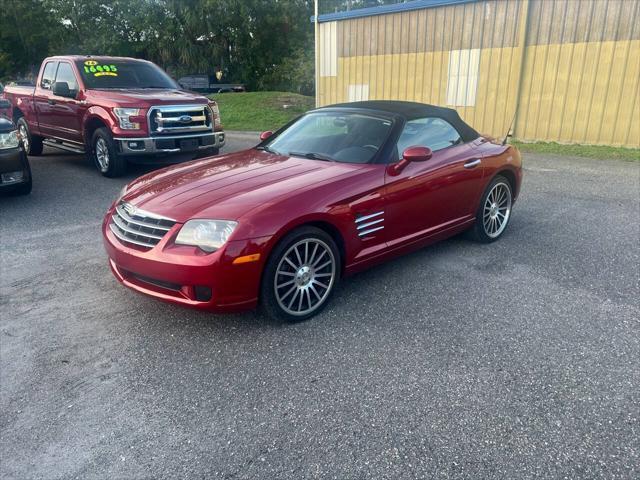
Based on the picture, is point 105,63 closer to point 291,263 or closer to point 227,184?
point 227,184

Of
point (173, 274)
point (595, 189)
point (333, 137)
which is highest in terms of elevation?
point (333, 137)

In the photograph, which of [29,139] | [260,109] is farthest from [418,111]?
[260,109]

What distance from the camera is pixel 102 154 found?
8352mm

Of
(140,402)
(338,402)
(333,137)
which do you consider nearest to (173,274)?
(140,402)

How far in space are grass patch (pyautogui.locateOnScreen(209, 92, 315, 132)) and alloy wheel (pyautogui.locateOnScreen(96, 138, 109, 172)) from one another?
24.1 feet

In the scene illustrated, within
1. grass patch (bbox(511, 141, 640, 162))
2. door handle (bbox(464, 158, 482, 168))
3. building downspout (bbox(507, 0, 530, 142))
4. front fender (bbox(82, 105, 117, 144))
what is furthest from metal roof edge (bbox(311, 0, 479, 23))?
door handle (bbox(464, 158, 482, 168))

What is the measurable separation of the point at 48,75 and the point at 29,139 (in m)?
1.54

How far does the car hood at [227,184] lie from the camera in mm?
3383

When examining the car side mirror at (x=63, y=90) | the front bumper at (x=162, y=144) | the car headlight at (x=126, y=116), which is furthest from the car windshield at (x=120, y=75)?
the front bumper at (x=162, y=144)

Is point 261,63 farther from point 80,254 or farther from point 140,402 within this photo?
point 140,402

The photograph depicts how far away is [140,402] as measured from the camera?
2.78 m

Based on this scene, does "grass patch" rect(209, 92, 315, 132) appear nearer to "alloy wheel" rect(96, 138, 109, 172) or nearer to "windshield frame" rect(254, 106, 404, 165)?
"alloy wheel" rect(96, 138, 109, 172)

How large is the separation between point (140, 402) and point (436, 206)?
9.43ft

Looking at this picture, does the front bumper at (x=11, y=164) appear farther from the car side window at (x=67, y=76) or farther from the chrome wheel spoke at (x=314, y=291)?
the chrome wheel spoke at (x=314, y=291)
